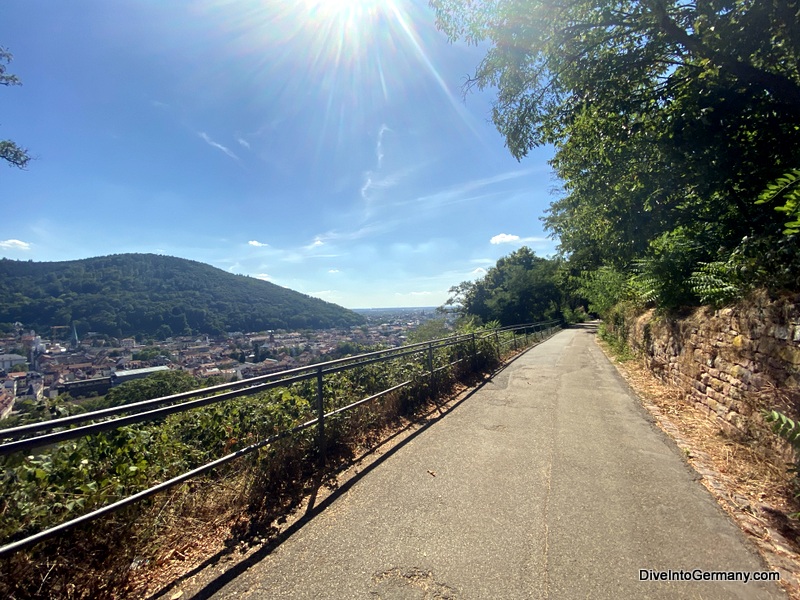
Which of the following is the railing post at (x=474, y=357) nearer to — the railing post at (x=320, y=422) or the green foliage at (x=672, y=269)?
the green foliage at (x=672, y=269)

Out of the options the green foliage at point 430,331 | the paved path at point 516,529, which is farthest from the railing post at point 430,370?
the green foliage at point 430,331

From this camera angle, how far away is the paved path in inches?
86.8

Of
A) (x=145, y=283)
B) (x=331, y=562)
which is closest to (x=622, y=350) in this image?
(x=331, y=562)

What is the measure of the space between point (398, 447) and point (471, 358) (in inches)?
185

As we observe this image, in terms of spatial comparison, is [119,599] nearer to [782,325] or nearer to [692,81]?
[782,325]

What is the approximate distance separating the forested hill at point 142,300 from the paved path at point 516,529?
2525 cm

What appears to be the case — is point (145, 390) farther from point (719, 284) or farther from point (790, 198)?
point (719, 284)

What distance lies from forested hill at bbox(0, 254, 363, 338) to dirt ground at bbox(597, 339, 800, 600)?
91.2 ft

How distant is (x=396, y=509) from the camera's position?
10.1ft

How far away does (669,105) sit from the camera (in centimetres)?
645

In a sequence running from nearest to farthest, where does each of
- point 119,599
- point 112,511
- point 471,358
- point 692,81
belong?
point 119,599
point 112,511
point 692,81
point 471,358

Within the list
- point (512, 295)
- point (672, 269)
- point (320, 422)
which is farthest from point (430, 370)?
point (512, 295)

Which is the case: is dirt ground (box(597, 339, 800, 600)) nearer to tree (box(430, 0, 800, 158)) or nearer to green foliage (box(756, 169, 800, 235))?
green foliage (box(756, 169, 800, 235))

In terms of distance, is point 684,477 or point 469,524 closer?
point 469,524
